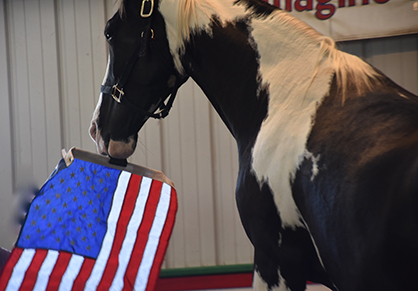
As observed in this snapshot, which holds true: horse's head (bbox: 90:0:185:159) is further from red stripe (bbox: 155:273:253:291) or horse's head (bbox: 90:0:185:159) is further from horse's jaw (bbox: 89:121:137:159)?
red stripe (bbox: 155:273:253:291)

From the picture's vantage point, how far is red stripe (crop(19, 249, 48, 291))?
5.02ft

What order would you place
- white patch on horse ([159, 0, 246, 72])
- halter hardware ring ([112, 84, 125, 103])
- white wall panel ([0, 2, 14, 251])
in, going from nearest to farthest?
white patch on horse ([159, 0, 246, 72]), halter hardware ring ([112, 84, 125, 103]), white wall panel ([0, 2, 14, 251])

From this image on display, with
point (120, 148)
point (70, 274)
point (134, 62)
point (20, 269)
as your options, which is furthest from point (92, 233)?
point (134, 62)

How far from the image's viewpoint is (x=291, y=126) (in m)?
0.95

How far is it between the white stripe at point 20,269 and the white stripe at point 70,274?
152 mm

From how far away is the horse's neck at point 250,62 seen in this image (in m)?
1.02

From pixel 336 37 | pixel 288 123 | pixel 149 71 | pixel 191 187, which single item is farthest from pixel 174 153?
pixel 288 123

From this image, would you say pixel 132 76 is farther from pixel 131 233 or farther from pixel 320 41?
pixel 131 233

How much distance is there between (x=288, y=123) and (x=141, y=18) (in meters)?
0.65

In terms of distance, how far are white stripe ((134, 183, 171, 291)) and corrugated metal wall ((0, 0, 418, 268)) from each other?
1160 mm

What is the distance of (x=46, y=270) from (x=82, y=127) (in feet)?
5.66

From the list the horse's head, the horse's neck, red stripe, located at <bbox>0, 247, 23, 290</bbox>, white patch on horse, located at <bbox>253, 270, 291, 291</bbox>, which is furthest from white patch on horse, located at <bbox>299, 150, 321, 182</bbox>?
red stripe, located at <bbox>0, 247, 23, 290</bbox>

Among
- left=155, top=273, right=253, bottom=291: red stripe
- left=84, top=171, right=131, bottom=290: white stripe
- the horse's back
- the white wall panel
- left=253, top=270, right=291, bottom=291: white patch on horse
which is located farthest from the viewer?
the white wall panel

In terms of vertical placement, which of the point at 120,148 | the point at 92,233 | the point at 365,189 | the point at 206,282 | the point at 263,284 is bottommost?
the point at 206,282
